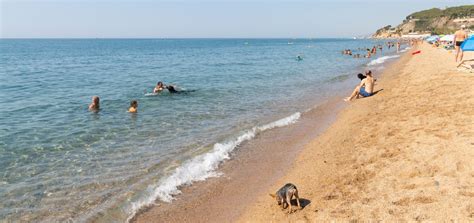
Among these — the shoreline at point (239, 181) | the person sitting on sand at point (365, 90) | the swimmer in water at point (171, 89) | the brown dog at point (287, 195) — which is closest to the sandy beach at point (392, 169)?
the brown dog at point (287, 195)

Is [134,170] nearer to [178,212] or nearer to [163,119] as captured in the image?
[178,212]

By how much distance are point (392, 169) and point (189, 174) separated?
4771mm

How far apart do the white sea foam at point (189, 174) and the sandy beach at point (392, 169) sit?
191cm

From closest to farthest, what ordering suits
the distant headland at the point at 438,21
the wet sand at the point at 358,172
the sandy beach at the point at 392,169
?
1. the sandy beach at the point at 392,169
2. the wet sand at the point at 358,172
3. the distant headland at the point at 438,21

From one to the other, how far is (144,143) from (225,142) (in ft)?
8.80

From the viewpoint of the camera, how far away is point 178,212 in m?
7.42

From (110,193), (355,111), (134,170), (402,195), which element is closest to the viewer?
(402,195)

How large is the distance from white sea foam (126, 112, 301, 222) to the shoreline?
170mm

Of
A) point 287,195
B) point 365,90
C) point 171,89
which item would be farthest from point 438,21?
point 287,195

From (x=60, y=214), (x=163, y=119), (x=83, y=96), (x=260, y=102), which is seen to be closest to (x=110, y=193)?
(x=60, y=214)

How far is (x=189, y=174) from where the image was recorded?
9.21m

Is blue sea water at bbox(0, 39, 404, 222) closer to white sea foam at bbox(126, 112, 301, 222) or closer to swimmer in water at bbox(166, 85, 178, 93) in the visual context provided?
white sea foam at bbox(126, 112, 301, 222)

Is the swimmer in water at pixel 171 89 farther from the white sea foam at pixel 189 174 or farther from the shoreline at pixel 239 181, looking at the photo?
the white sea foam at pixel 189 174

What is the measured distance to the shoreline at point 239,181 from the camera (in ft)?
24.1
